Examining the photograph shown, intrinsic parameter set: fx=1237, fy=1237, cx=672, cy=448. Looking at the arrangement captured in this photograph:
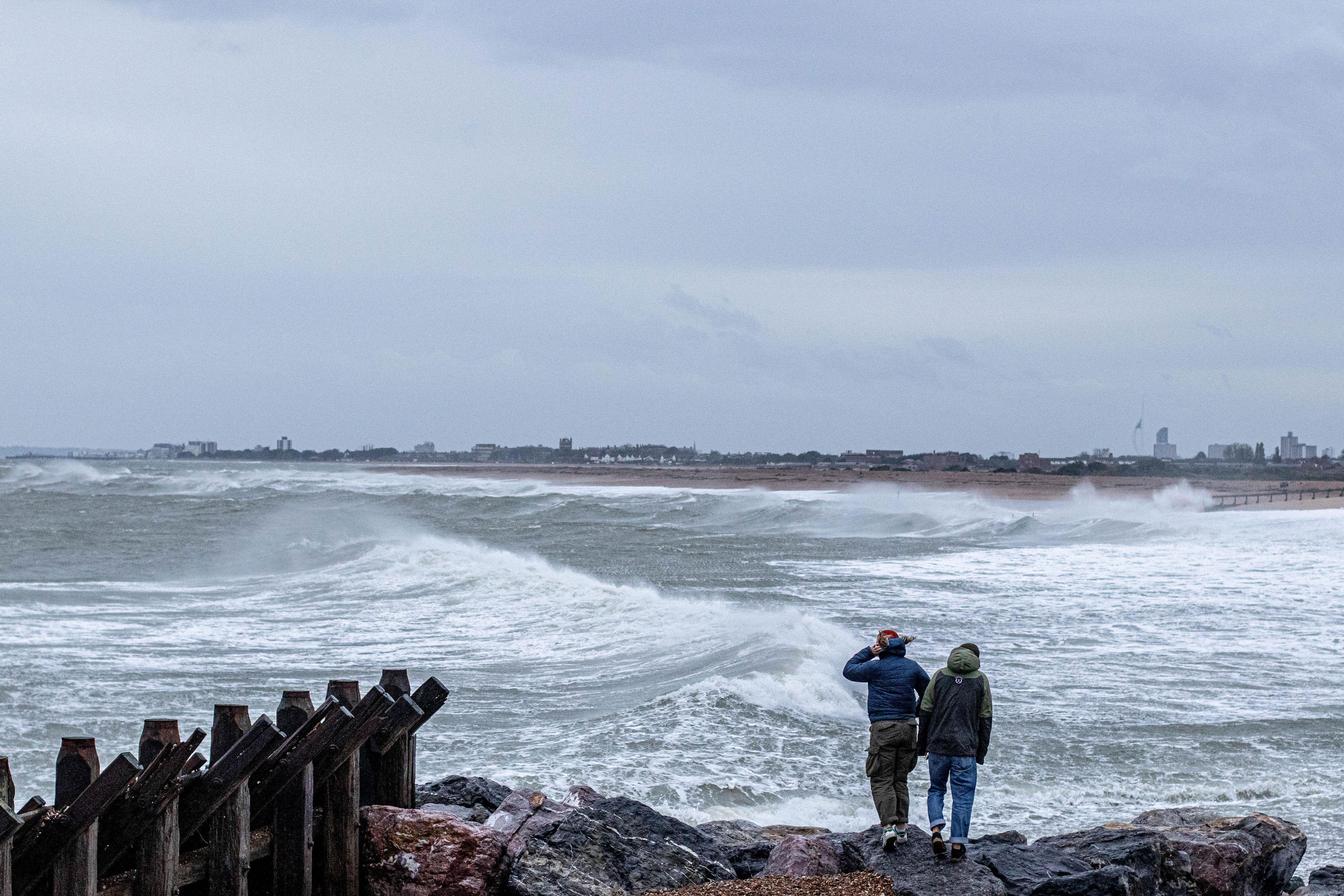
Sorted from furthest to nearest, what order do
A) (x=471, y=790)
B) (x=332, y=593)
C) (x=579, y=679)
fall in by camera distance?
1. (x=332, y=593)
2. (x=579, y=679)
3. (x=471, y=790)

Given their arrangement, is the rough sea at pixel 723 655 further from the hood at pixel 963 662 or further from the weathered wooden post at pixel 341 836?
the weathered wooden post at pixel 341 836

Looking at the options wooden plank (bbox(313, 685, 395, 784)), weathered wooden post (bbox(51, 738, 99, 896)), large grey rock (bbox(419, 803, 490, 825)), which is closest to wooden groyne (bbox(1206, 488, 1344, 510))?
large grey rock (bbox(419, 803, 490, 825))

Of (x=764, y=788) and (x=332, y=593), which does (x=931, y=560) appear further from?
(x=764, y=788)

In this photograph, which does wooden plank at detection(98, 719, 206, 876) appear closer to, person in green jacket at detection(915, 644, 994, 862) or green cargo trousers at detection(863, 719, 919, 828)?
green cargo trousers at detection(863, 719, 919, 828)

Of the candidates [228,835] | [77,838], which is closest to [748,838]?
[228,835]

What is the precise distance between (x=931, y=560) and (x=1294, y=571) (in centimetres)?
916

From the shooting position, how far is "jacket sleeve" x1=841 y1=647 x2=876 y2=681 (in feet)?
25.5

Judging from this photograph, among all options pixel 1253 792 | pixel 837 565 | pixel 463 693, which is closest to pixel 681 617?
pixel 463 693

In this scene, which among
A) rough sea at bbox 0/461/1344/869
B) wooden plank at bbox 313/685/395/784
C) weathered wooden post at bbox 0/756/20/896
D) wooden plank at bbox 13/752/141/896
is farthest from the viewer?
rough sea at bbox 0/461/1344/869

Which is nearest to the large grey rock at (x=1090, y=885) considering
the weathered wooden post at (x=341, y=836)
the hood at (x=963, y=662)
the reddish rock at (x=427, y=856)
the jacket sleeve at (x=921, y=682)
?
the hood at (x=963, y=662)

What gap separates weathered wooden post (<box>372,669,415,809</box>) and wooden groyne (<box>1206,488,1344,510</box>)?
65.7m

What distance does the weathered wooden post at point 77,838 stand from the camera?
5.18 meters

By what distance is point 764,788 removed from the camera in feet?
33.9

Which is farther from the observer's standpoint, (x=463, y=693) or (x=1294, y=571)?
(x=1294, y=571)
